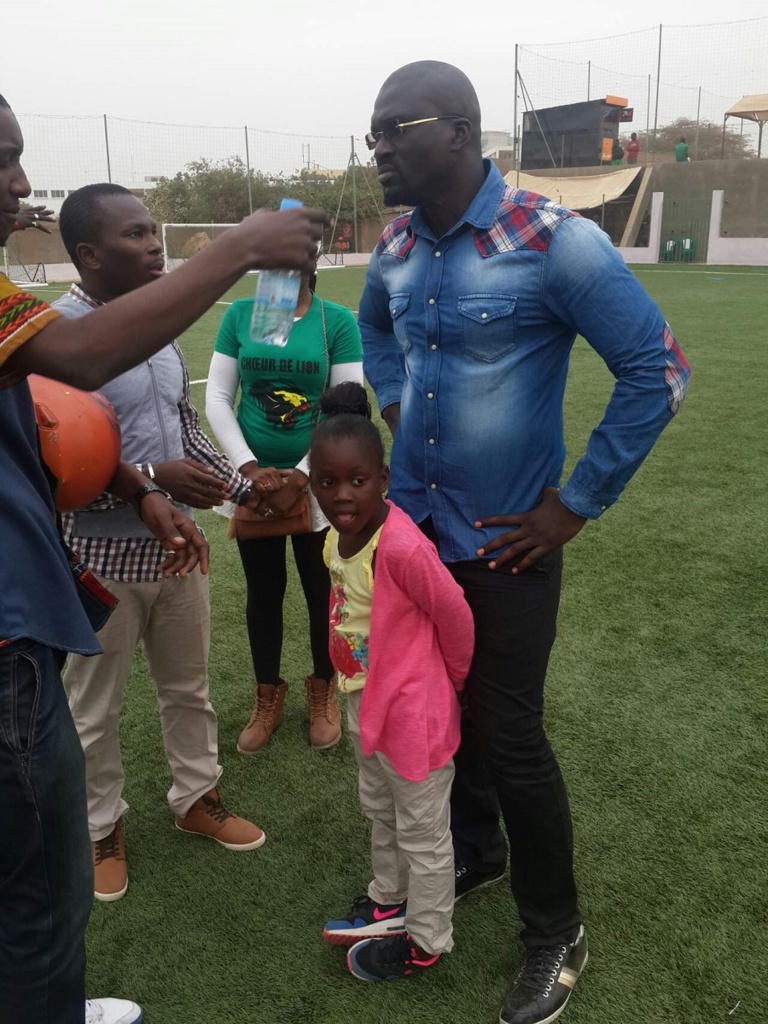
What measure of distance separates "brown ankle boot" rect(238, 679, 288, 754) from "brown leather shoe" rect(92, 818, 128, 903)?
73 cm

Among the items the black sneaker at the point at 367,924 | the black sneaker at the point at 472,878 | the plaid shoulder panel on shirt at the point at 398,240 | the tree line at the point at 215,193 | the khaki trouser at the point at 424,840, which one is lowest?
the black sneaker at the point at 472,878

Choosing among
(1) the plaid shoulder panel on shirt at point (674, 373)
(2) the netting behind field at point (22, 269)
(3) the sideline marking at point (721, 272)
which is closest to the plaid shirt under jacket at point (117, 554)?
(1) the plaid shoulder panel on shirt at point (674, 373)

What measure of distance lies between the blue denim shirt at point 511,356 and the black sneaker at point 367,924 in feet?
3.59

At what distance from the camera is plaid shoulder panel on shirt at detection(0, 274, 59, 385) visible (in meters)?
1.41

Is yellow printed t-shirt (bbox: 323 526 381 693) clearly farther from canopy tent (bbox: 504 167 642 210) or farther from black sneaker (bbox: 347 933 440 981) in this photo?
canopy tent (bbox: 504 167 642 210)

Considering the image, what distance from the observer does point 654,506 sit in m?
6.20

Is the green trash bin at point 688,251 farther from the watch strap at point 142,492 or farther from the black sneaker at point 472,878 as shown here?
the watch strap at point 142,492

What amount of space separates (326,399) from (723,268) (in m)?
31.0

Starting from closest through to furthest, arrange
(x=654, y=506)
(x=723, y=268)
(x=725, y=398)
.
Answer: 1. (x=654, y=506)
2. (x=725, y=398)
3. (x=723, y=268)

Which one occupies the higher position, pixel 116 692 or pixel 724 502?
pixel 116 692

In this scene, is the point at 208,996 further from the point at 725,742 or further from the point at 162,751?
the point at 725,742

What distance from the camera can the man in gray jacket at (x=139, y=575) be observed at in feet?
8.48

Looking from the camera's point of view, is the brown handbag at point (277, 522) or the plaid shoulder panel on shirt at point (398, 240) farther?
the brown handbag at point (277, 522)

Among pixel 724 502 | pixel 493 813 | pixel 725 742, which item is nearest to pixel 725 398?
pixel 724 502
